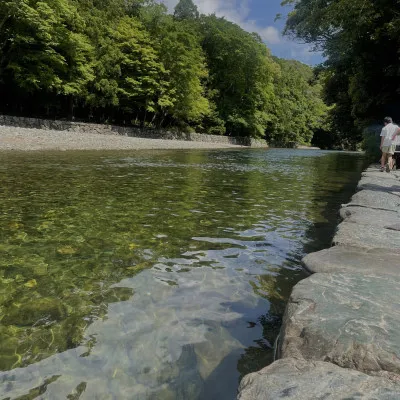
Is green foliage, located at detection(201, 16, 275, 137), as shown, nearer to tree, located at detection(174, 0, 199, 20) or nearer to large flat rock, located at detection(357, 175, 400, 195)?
tree, located at detection(174, 0, 199, 20)

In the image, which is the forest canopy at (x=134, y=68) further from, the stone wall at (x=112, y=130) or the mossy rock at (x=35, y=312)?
the mossy rock at (x=35, y=312)

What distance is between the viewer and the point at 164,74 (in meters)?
40.5

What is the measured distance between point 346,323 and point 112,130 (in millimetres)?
35322

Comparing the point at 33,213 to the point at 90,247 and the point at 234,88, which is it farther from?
the point at 234,88

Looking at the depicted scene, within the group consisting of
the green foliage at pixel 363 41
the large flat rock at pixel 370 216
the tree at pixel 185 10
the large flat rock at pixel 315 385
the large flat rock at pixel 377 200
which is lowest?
the large flat rock at pixel 315 385

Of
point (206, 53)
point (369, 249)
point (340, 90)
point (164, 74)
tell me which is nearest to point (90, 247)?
point (369, 249)

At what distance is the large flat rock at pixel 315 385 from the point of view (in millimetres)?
1470

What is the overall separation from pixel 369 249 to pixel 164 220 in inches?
131

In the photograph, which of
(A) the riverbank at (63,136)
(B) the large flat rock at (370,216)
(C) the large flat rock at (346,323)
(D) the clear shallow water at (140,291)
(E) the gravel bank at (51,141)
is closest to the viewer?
(C) the large flat rock at (346,323)

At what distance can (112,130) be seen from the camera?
35.2m

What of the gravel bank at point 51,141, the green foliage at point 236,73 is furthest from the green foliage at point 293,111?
the gravel bank at point 51,141

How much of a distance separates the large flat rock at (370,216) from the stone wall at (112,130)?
85.2 feet

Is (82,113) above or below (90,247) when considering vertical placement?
above

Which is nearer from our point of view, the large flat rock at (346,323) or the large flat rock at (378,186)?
the large flat rock at (346,323)
